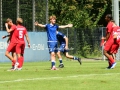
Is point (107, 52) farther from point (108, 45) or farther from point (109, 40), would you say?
point (109, 40)

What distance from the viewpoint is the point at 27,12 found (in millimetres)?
38031

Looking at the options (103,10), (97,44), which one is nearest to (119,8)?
(97,44)

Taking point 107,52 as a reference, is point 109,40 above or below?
above

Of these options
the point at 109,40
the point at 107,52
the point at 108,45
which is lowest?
the point at 107,52

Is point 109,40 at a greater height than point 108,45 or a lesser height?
greater

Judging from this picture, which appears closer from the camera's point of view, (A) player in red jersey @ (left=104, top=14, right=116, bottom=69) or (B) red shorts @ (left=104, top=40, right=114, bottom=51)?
(A) player in red jersey @ (left=104, top=14, right=116, bottom=69)

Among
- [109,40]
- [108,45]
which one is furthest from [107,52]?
[109,40]

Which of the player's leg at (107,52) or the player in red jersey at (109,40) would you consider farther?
the player's leg at (107,52)

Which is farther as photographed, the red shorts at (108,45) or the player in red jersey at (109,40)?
the red shorts at (108,45)

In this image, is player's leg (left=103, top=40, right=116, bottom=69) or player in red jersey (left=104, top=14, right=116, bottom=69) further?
player's leg (left=103, top=40, right=116, bottom=69)

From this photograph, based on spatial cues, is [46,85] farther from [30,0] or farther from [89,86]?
[30,0]

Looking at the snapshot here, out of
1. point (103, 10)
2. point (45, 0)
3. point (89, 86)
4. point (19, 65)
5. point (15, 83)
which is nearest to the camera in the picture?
point (89, 86)

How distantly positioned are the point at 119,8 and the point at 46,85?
2869 centimetres

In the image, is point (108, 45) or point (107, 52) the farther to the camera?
Answer: point (107, 52)
